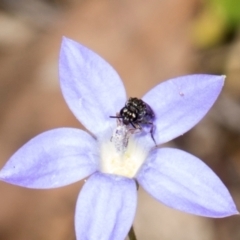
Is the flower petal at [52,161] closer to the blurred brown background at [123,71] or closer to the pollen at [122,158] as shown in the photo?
the pollen at [122,158]

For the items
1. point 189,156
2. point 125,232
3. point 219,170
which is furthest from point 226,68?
point 125,232

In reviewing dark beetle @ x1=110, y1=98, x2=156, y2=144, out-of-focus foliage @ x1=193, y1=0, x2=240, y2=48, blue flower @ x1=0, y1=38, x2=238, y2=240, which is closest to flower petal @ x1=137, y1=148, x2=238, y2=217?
blue flower @ x1=0, y1=38, x2=238, y2=240

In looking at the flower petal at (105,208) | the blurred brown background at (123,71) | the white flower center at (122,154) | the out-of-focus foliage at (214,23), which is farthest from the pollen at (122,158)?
the out-of-focus foliage at (214,23)

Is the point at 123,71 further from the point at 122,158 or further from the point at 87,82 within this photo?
the point at 87,82

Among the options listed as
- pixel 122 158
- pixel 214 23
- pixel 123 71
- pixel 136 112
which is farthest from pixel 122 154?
pixel 214 23

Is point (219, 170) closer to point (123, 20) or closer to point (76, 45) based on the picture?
point (123, 20)

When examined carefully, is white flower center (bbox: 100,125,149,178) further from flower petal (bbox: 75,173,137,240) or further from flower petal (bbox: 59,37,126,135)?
flower petal (bbox: 75,173,137,240)
